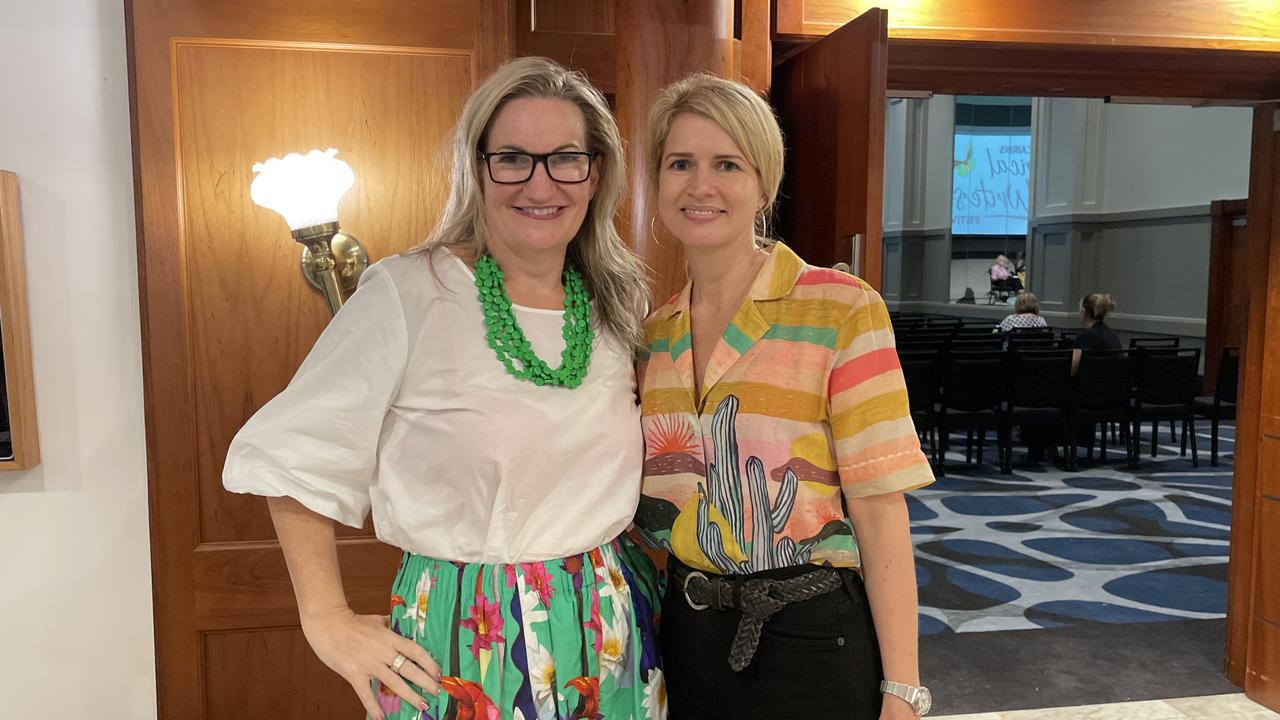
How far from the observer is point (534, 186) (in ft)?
4.87

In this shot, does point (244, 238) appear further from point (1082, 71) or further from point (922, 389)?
point (922, 389)

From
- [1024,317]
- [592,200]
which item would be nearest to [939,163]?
[1024,317]

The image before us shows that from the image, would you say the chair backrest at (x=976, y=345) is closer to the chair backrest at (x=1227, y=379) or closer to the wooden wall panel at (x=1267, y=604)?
the chair backrest at (x=1227, y=379)

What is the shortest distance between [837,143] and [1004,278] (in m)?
15.2

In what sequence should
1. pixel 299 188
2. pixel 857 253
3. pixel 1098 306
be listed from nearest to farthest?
pixel 299 188 < pixel 857 253 < pixel 1098 306

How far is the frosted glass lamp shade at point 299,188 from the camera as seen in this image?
8.27 ft

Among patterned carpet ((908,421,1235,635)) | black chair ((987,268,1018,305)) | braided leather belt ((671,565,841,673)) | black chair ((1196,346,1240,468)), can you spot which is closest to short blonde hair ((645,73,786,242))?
braided leather belt ((671,565,841,673))

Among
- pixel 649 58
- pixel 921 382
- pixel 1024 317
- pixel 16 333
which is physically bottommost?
pixel 921 382

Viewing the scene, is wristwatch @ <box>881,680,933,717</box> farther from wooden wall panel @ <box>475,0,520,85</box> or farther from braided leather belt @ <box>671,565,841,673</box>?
wooden wall panel @ <box>475,0,520,85</box>

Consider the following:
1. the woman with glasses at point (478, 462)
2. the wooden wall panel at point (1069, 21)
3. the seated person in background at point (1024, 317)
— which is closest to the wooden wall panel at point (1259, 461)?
the wooden wall panel at point (1069, 21)

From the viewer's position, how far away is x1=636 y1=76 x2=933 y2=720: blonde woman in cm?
151

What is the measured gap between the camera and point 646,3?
9.09 ft

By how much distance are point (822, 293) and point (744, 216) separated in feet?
0.59

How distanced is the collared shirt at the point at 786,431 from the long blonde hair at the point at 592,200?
0.60 feet
